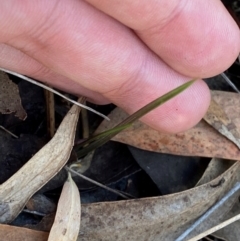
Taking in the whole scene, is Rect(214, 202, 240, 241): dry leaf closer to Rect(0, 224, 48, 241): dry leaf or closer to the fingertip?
the fingertip

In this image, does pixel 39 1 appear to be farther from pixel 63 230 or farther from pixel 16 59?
pixel 63 230

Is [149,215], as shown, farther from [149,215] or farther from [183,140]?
[183,140]

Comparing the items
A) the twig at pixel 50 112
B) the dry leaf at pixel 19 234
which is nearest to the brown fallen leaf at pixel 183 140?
the twig at pixel 50 112

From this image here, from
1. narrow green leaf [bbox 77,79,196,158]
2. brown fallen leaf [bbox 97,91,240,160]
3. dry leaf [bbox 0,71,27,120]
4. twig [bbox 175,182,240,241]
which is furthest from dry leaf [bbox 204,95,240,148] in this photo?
dry leaf [bbox 0,71,27,120]

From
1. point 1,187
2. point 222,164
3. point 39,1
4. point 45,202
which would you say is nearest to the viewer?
point 39,1

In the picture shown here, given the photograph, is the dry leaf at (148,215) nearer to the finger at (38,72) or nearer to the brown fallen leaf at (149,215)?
the brown fallen leaf at (149,215)

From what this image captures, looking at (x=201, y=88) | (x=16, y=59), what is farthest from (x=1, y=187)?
(x=201, y=88)

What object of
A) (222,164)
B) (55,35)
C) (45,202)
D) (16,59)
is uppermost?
(55,35)
